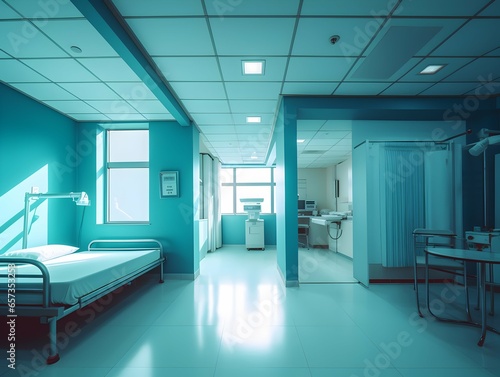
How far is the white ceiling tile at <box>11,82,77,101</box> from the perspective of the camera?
2.95m

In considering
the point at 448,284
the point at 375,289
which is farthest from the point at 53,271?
the point at 448,284

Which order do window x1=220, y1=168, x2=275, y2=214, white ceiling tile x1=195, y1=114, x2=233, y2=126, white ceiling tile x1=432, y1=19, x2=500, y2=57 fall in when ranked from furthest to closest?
window x1=220, y1=168, x2=275, y2=214 < white ceiling tile x1=195, y1=114, x2=233, y2=126 < white ceiling tile x1=432, y1=19, x2=500, y2=57

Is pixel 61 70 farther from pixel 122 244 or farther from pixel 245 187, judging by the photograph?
pixel 245 187

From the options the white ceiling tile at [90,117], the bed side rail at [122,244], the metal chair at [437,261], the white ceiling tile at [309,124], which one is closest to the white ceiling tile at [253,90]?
the white ceiling tile at [309,124]

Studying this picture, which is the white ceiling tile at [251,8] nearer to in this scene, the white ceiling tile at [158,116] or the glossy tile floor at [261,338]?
the white ceiling tile at [158,116]

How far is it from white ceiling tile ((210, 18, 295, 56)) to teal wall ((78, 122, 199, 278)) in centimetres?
207

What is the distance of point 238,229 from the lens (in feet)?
25.5

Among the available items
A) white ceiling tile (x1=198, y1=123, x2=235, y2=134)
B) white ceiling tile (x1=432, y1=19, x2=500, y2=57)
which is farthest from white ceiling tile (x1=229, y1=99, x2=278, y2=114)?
white ceiling tile (x1=432, y1=19, x2=500, y2=57)

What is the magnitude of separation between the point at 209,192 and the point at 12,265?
14.4 ft

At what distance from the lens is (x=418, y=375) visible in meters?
1.69

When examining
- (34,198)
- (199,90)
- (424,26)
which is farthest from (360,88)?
(34,198)

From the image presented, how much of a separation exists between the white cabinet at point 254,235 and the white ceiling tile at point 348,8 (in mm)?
5482

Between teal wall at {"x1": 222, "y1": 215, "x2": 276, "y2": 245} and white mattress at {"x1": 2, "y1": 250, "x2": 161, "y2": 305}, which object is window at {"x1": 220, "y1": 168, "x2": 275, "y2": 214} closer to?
teal wall at {"x1": 222, "y1": 215, "x2": 276, "y2": 245}

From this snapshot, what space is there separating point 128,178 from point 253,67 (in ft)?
10.2
